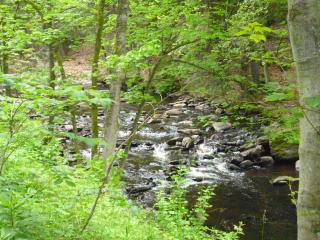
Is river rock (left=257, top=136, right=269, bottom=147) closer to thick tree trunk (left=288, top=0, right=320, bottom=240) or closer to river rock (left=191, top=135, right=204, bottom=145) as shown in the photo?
river rock (left=191, top=135, right=204, bottom=145)

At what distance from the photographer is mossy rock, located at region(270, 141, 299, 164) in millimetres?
12758

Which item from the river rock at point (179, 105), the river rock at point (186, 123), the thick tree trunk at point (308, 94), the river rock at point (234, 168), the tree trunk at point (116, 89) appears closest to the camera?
the thick tree trunk at point (308, 94)

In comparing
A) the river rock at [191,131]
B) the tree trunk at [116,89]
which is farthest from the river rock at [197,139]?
the tree trunk at [116,89]

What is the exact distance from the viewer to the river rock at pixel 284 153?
12.8 metres

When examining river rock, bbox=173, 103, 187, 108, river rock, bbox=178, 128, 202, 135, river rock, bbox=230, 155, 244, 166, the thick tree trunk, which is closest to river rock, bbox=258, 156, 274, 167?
river rock, bbox=230, 155, 244, 166

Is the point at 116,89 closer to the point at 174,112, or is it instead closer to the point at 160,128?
the point at 160,128

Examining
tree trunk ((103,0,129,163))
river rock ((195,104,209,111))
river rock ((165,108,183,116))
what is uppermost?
tree trunk ((103,0,129,163))

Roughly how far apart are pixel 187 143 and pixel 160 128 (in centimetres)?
306

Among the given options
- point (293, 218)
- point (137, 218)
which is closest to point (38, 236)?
point (137, 218)

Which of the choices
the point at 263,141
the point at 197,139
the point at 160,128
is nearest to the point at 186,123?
the point at 160,128

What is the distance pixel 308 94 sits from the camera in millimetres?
1973

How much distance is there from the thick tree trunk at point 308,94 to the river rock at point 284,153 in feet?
36.8

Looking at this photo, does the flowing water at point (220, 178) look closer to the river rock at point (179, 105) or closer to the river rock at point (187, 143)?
the river rock at point (187, 143)

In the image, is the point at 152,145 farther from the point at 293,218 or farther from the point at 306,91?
the point at 306,91
